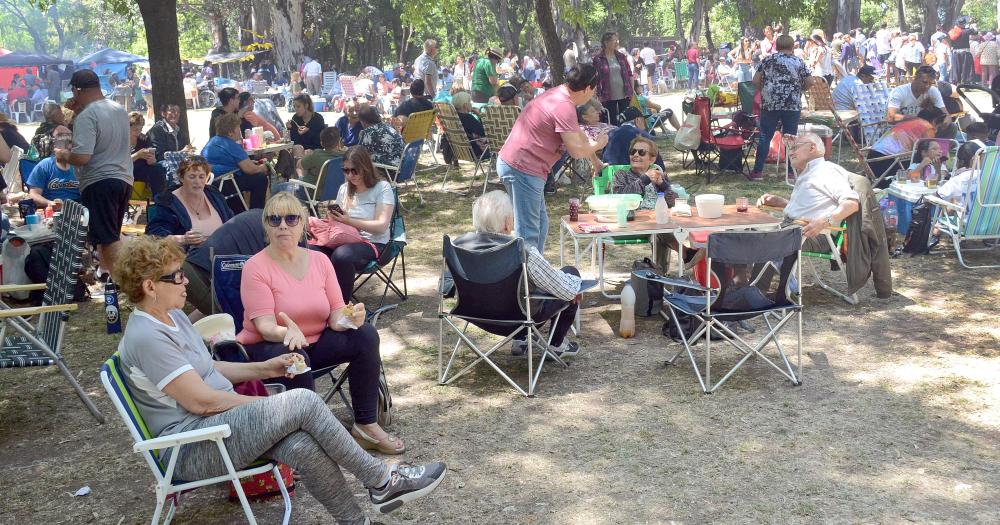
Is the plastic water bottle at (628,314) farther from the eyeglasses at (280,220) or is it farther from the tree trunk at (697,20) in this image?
the tree trunk at (697,20)

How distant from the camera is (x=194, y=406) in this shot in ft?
11.4

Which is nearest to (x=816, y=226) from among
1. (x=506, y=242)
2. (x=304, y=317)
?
(x=506, y=242)

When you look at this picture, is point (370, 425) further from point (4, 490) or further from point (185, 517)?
point (4, 490)

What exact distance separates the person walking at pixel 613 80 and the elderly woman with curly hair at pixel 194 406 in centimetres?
938

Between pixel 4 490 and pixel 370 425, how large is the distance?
164 centimetres

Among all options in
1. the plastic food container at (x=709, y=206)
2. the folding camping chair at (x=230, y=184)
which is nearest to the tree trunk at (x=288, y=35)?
the folding camping chair at (x=230, y=184)

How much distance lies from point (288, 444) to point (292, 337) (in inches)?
33.5

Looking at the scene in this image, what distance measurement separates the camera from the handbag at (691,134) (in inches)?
461

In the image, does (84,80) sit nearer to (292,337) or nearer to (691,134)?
(292,337)

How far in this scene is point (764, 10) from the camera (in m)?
17.0

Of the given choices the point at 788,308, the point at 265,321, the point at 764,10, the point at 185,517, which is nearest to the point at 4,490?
the point at 185,517

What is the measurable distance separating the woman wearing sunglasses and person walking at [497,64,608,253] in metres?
0.50

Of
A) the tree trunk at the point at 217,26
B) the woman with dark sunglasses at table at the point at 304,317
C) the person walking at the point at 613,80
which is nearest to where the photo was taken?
the woman with dark sunglasses at table at the point at 304,317

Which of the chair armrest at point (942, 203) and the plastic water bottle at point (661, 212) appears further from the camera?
the chair armrest at point (942, 203)
